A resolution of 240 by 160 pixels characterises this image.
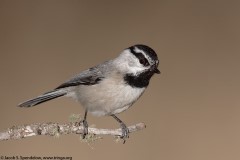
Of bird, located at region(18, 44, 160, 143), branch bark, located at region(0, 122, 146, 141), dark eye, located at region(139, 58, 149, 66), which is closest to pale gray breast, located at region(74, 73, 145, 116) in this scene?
bird, located at region(18, 44, 160, 143)

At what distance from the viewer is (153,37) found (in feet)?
11.2

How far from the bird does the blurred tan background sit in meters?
0.65

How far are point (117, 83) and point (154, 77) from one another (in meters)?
1.11

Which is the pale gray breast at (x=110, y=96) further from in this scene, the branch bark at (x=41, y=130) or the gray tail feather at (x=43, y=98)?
the branch bark at (x=41, y=130)

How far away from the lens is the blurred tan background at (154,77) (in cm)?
295

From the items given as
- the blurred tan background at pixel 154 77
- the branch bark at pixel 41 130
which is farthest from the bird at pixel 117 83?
the blurred tan background at pixel 154 77

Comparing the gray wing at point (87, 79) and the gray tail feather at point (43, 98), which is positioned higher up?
the gray wing at point (87, 79)

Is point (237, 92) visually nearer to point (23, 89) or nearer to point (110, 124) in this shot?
point (110, 124)

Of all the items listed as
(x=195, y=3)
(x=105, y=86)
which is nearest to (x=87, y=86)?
(x=105, y=86)

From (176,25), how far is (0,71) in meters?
1.36

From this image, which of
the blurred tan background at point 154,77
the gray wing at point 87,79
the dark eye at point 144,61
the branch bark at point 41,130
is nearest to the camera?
the branch bark at point 41,130

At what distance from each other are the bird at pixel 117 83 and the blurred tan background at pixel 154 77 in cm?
65

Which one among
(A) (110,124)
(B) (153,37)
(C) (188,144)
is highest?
(B) (153,37)

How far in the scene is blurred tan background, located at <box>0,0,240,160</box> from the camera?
2945 millimetres
